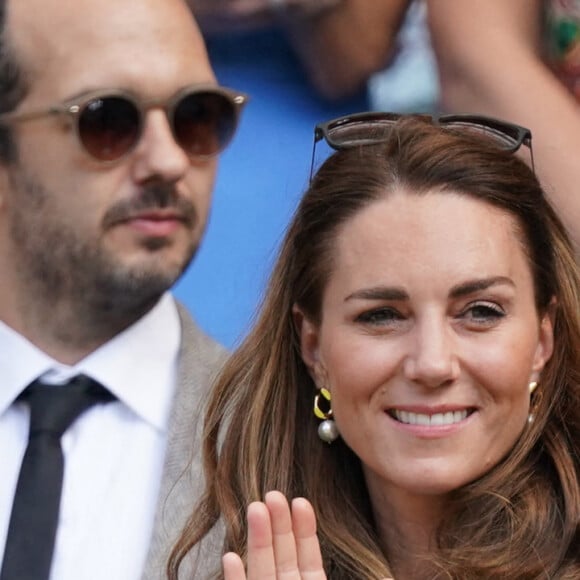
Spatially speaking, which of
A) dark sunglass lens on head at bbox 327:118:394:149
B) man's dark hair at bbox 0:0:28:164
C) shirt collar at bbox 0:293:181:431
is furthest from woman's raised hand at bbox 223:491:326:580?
man's dark hair at bbox 0:0:28:164

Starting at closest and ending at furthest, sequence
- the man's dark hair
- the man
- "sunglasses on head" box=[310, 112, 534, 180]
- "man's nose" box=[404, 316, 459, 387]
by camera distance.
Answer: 1. "man's nose" box=[404, 316, 459, 387]
2. "sunglasses on head" box=[310, 112, 534, 180]
3. the man
4. the man's dark hair

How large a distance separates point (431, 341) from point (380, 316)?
5.1 inches

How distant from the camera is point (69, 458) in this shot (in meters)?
3.44

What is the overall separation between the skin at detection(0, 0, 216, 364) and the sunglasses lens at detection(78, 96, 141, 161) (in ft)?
0.08

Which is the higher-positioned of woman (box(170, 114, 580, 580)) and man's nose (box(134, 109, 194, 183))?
man's nose (box(134, 109, 194, 183))

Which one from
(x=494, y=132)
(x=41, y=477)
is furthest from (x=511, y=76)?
(x=41, y=477)

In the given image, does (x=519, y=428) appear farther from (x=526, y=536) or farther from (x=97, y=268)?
(x=97, y=268)

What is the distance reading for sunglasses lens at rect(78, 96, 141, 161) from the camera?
3.44 metres

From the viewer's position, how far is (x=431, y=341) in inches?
105

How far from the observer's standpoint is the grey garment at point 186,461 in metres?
3.13

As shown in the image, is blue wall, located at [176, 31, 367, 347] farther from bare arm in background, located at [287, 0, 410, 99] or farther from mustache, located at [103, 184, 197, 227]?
mustache, located at [103, 184, 197, 227]

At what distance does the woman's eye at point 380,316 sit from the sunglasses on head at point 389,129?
39cm

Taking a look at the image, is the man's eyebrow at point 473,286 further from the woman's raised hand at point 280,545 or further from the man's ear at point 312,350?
the woman's raised hand at point 280,545

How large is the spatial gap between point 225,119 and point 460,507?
1186 millimetres
